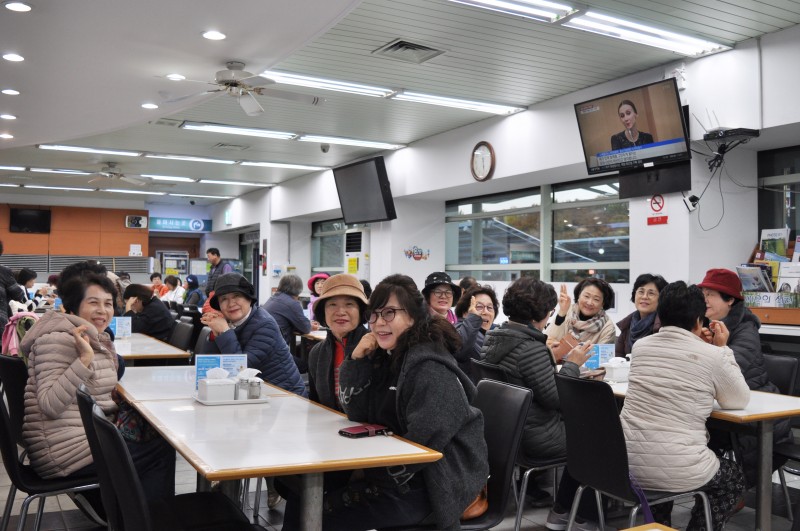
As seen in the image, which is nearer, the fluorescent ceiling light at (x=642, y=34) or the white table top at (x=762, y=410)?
the white table top at (x=762, y=410)

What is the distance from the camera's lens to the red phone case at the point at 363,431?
2.32 meters

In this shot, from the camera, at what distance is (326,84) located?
21.7 ft

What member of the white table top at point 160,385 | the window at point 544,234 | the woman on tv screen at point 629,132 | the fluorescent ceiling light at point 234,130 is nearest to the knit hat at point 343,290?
the white table top at point 160,385

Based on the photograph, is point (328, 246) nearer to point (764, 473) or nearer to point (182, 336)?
point (182, 336)

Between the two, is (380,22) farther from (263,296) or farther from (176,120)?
(263,296)

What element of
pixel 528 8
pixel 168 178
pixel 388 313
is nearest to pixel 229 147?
pixel 168 178

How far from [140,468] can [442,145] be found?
6.30 metres

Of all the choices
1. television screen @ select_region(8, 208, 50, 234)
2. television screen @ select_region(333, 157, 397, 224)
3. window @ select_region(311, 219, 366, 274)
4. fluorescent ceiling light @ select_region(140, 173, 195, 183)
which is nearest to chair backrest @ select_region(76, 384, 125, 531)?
television screen @ select_region(333, 157, 397, 224)

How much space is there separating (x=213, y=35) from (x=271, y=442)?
130 inches

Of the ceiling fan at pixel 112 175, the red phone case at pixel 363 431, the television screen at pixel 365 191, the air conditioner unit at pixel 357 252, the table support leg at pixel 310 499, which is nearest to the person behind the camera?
the table support leg at pixel 310 499

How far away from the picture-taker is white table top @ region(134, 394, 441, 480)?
1.95 m

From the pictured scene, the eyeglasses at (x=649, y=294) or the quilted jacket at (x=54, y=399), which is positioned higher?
the eyeglasses at (x=649, y=294)

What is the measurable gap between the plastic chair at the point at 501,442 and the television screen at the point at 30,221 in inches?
606

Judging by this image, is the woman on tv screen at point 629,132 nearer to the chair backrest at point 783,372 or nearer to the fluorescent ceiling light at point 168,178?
the chair backrest at point 783,372
